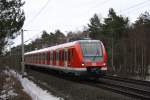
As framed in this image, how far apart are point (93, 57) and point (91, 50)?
0.70 metres

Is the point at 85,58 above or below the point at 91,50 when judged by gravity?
below

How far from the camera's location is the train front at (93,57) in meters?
25.0

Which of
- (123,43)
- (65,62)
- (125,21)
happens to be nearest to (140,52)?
(123,43)

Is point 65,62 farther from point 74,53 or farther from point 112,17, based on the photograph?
point 112,17

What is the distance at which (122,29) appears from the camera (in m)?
65.7

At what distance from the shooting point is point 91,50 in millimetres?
26062

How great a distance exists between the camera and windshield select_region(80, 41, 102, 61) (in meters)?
25.6

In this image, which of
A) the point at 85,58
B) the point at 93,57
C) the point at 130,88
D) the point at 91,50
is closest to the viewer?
the point at 130,88

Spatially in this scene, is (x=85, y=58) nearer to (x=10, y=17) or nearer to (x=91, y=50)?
(x=91, y=50)

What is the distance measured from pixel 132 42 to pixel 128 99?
24.8 meters

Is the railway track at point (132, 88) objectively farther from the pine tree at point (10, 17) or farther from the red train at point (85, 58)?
the pine tree at point (10, 17)

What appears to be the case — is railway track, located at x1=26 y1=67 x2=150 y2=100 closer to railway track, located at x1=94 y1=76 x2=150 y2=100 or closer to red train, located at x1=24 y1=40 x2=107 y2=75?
railway track, located at x1=94 y1=76 x2=150 y2=100

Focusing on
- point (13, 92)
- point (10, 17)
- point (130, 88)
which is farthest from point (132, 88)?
point (10, 17)

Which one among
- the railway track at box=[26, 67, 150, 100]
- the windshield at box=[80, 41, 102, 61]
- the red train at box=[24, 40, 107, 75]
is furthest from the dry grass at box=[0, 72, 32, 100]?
the windshield at box=[80, 41, 102, 61]
